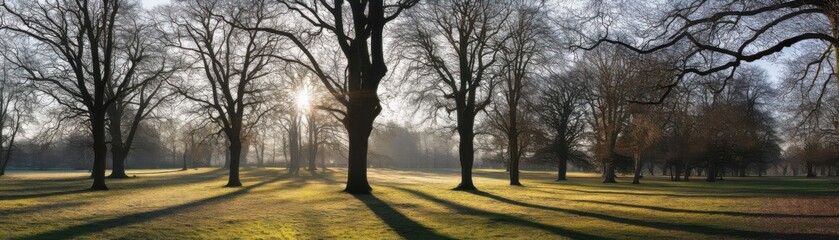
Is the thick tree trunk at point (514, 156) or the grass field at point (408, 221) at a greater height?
the thick tree trunk at point (514, 156)

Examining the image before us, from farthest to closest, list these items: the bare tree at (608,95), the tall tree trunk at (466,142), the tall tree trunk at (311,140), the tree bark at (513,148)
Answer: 1. the tall tree trunk at (311,140)
2. the bare tree at (608,95)
3. the tree bark at (513,148)
4. the tall tree trunk at (466,142)

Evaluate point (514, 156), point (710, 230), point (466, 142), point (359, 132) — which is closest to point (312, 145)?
point (514, 156)

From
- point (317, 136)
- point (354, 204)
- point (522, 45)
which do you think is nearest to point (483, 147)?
point (317, 136)

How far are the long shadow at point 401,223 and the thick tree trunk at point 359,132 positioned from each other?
13.5 ft

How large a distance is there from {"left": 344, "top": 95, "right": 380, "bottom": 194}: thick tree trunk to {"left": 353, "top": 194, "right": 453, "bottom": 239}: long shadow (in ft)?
13.5

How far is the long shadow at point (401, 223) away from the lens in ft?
33.8

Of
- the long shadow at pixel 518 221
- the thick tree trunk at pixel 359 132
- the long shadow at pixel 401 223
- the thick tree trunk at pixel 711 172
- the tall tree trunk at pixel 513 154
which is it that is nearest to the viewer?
the long shadow at pixel 518 221

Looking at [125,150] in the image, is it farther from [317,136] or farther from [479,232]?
[479,232]


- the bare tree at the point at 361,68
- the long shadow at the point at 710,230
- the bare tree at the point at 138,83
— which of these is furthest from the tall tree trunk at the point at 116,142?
the long shadow at the point at 710,230

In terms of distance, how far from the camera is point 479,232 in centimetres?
1070

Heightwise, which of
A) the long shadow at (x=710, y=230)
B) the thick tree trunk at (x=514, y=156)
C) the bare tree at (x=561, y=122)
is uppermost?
the bare tree at (x=561, y=122)

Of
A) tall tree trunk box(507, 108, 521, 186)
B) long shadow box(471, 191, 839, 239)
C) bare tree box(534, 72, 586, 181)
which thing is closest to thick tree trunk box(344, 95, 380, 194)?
long shadow box(471, 191, 839, 239)

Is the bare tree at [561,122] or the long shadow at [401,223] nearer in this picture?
the long shadow at [401,223]

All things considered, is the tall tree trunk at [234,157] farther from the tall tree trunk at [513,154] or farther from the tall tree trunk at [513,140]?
the tall tree trunk at [513,154]
